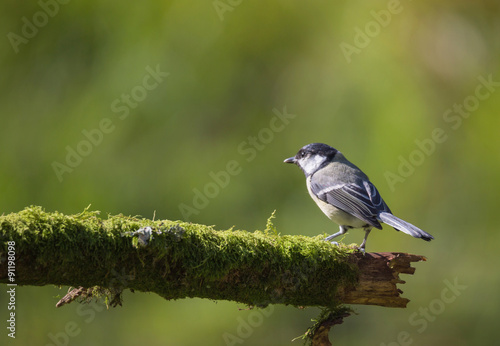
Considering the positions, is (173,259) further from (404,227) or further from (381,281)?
(404,227)

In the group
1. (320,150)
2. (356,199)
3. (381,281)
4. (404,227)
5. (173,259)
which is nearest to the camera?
(173,259)

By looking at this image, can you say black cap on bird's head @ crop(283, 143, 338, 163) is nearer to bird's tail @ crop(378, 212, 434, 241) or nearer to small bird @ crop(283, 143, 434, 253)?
small bird @ crop(283, 143, 434, 253)

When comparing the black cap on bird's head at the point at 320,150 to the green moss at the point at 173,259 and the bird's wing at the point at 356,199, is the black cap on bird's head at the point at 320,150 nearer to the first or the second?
the bird's wing at the point at 356,199

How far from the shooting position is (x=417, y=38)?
435 centimetres

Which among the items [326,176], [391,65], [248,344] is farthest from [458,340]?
[391,65]

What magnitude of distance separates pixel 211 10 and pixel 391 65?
1.74 m

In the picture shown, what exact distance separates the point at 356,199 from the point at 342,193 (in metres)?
0.13

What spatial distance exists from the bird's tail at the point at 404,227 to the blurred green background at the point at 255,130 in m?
1.16

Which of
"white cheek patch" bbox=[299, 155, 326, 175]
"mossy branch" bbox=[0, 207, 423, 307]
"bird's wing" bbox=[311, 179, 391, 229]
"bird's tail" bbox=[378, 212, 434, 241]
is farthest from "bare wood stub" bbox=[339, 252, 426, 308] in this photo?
"white cheek patch" bbox=[299, 155, 326, 175]

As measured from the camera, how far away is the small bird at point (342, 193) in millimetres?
2815

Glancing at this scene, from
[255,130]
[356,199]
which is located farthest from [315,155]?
[255,130]

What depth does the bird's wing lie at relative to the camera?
282 centimetres

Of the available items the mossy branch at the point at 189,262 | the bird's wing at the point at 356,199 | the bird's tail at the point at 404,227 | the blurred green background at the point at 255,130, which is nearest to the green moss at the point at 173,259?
the mossy branch at the point at 189,262

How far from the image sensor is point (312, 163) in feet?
11.4
